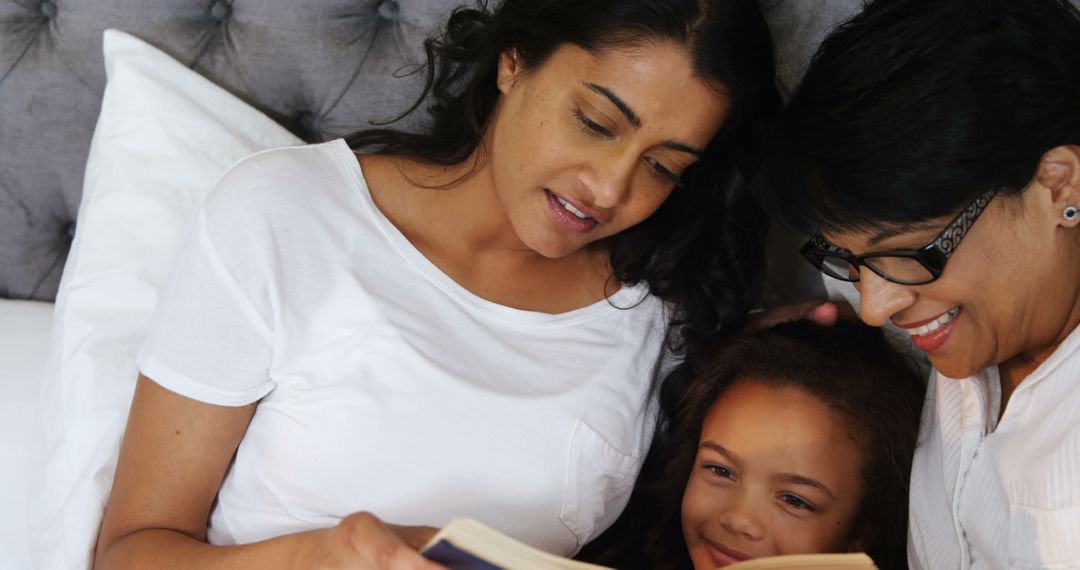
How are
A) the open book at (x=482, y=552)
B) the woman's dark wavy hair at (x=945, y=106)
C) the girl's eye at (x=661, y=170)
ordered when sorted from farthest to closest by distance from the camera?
1. the girl's eye at (x=661, y=170)
2. the woman's dark wavy hair at (x=945, y=106)
3. the open book at (x=482, y=552)

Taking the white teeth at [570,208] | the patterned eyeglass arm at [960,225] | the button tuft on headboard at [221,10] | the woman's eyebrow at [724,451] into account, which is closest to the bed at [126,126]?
the button tuft on headboard at [221,10]

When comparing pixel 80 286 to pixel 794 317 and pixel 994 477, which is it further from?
pixel 994 477

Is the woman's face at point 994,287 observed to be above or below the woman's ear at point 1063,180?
below

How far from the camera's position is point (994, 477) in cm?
105

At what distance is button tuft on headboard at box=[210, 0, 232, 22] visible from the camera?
148cm

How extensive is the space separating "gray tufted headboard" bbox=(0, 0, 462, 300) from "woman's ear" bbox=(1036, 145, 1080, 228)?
0.85m

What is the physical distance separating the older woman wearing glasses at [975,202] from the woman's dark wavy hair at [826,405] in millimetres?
223

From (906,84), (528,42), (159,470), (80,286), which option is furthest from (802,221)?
(80,286)

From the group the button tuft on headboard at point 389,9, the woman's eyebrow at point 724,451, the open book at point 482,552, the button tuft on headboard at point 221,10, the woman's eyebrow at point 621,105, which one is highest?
the woman's eyebrow at point 621,105

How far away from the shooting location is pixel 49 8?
4.87 ft

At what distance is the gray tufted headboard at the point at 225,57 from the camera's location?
4.78 feet

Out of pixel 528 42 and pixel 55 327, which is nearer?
pixel 528 42

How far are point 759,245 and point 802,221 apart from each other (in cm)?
40

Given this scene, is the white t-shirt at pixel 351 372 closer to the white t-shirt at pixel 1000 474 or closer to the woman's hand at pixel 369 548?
the woman's hand at pixel 369 548
